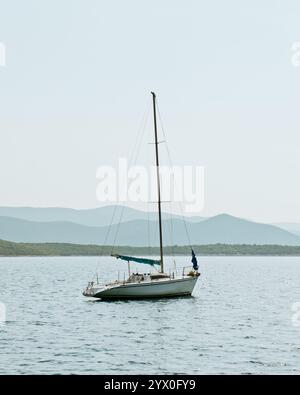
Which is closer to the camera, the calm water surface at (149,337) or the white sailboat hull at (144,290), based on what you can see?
the calm water surface at (149,337)

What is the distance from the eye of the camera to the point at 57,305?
74.8 metres

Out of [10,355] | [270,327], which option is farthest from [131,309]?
[10,355]

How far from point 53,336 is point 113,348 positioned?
7191 millimetres

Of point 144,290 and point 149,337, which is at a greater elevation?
point 144,290

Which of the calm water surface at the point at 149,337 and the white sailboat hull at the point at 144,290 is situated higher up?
the white sailboat hull at the point at 144,290

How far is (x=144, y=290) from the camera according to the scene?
67625 mm

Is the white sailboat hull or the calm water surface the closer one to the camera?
the calm water surface

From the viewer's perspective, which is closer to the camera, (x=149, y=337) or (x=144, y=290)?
(x=149, y=337)

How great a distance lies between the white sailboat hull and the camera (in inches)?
2653

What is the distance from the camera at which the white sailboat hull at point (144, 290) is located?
221ft

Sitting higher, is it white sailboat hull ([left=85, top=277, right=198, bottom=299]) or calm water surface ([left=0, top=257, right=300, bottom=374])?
white sailboat hull ([left=85, top=277, right=198, bottom=299])
